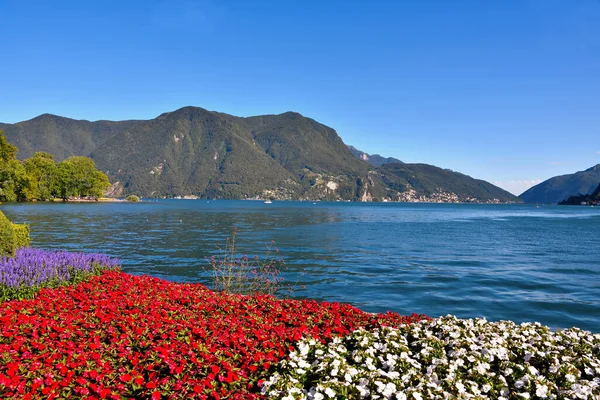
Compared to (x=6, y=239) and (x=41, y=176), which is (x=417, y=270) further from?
(x=41, y=176)

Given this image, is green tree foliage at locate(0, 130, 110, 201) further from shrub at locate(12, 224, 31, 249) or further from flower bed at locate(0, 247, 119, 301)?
flower bed at locate(0, 247, 119, 301)

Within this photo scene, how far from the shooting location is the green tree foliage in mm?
120188

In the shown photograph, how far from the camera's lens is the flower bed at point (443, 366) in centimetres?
625

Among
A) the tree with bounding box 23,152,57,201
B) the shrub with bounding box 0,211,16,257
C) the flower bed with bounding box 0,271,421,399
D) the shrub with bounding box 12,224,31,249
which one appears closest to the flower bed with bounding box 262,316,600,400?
the flower bed with bounding box 0,271,421,399

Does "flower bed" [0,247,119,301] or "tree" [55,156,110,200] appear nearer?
"flower bed" [0,247,119,301]

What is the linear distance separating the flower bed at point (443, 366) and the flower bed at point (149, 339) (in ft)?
2.56

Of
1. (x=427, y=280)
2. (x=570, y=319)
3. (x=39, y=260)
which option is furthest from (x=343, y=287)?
(x=39, y=260)

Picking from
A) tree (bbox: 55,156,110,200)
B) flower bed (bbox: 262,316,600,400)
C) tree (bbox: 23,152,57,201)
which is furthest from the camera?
tree (bbox: 55,156,110,200)

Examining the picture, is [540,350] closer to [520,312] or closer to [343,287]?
[520,312]

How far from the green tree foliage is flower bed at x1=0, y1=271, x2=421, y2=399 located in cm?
13300

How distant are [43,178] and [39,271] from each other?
162803mm

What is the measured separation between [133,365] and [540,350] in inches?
330

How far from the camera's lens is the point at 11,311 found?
32.1 ft

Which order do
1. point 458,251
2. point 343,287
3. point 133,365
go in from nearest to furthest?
point 133,365 → point 343,287 → point 458,251
